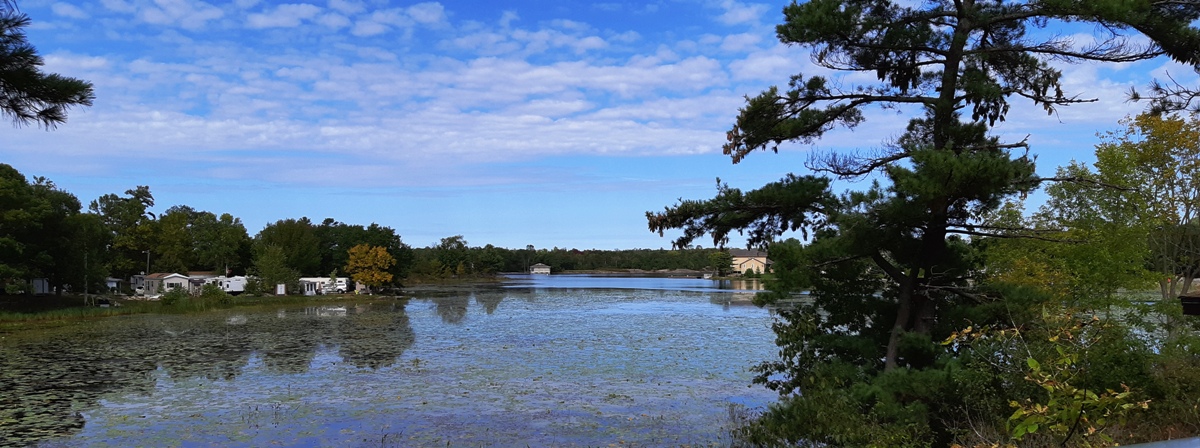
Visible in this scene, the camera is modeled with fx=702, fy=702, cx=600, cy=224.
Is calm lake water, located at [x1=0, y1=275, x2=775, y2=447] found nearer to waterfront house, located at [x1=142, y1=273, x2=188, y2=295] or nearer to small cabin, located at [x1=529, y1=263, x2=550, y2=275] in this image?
waterfront house, located at [x1=142, y1=273, x2=188, y2=295]

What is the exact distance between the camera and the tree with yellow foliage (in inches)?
2461

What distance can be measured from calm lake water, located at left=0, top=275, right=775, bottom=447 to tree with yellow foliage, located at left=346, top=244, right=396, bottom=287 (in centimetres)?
3539

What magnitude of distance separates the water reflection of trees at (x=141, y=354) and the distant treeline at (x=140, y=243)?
8251 millimetres

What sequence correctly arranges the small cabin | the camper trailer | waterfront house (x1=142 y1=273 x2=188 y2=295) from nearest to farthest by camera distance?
waterfront house (x1=142 y1=273 x2=188 y2=295) < the camper trailer < the small cabin

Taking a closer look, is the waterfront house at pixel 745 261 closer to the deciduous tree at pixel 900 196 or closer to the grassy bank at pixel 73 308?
the grassy bank at pixel 73 308

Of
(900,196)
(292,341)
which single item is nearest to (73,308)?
(292,341)

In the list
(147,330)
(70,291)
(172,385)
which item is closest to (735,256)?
(70,291)

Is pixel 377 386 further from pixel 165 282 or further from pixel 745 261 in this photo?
pixel 745 261

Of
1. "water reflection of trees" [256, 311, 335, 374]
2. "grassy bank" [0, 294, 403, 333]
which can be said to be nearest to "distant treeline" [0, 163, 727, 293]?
"grassy bank" [0, 294, 403, 333]

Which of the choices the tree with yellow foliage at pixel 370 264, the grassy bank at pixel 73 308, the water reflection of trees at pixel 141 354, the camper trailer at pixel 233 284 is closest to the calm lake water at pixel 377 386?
the water reflection of trees at pixel 141 354

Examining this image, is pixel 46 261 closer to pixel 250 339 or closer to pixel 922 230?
pixel 250 339

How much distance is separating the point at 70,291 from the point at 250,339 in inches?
1211

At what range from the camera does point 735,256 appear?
5910 inches

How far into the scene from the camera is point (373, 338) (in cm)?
2366
